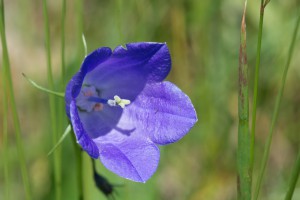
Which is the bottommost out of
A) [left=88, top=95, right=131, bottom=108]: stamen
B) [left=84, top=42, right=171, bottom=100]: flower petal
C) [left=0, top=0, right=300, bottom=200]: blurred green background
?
[left=0, top=0, right=300, bottom=200]: blurred green background

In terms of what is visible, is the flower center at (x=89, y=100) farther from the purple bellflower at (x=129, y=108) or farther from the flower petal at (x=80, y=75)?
the flower petal at (x=80, y=75)

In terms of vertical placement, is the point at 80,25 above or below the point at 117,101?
above

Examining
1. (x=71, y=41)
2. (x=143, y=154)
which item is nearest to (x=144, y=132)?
(x=143, y=154)

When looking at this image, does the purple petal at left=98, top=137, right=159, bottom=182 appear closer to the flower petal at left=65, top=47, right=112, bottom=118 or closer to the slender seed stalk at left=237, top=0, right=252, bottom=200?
the flower petal at left=65, top=47, right=112, bottom=118

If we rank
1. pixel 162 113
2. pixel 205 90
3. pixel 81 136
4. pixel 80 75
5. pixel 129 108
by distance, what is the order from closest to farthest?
pixel 81 136 → pixel 80 75 → pixel 162 113 → pixel 129 108 → pixel 205 90

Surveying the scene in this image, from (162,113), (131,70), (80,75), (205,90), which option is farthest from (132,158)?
(205,90)

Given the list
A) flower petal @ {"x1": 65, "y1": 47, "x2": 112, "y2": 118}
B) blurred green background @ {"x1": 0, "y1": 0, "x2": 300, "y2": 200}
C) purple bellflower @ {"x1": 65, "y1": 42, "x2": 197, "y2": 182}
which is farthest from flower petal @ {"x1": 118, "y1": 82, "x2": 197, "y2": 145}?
blurred green background @ {"x1": 0, "y1": 0, "x2": 300, "y2": 200}

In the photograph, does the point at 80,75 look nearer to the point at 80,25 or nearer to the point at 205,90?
the point at 80,25
